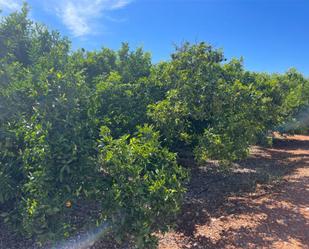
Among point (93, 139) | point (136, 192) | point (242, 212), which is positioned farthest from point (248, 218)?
point (93, 139)

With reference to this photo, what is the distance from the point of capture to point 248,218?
16.4 ft

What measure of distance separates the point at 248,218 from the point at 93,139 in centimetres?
303

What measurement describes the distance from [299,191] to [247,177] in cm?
145

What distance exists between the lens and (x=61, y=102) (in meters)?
3.85

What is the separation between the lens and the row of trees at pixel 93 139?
3283 mm

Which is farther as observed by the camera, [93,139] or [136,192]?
[93,139]

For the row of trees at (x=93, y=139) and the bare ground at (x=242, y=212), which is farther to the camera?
the bare ground at (x=242, y=212)

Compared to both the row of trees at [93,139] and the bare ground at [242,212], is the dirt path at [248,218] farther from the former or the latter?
the row of trees at [93,139]

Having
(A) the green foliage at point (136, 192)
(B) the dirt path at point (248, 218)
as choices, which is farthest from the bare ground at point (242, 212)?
(A) the green foliage at point (136, 192)

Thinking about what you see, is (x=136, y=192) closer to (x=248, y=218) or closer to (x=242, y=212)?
(x=248, y=218)

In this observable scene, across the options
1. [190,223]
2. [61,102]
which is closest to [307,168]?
[190,223]

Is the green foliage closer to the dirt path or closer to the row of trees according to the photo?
the row of trees

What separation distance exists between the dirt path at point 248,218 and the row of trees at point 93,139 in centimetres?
76

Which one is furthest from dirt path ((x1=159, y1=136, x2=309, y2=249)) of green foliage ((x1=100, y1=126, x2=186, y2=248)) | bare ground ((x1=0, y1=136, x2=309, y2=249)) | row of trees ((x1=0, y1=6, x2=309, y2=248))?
green foliage ((x1=100, y1=126, x2=186, y2=248))
